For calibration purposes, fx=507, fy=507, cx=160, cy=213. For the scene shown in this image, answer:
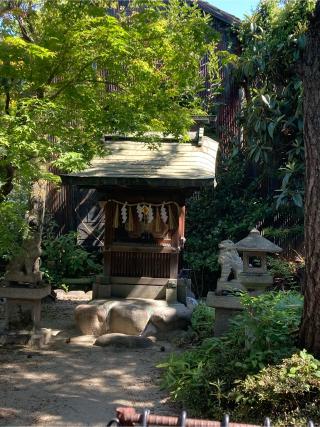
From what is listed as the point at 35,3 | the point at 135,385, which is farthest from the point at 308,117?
the point at 35,3

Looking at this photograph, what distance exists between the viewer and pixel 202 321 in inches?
358

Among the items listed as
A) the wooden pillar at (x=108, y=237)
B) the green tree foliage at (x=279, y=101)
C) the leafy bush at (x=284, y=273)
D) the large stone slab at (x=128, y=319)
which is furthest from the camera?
the green tree foliage at (x=279, y=101)

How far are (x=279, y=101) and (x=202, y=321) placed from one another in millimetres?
7202

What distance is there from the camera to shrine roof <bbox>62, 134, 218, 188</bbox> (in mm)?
9125

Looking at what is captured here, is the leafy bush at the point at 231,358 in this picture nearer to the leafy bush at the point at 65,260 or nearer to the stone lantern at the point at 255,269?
the stone lantern at the point at 255,269

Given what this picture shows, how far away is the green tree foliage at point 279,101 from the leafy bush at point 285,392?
26.1 feet

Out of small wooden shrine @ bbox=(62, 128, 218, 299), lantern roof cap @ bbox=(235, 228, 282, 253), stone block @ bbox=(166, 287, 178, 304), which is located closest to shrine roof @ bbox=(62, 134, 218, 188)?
small wooden shrine @ bbox=(62, 128, 218, 299)

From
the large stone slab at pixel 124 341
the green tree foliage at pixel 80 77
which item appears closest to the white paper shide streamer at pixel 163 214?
the green tree foliage at pixel 80 77

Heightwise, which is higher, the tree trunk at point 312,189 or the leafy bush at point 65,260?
the tree trunk at point 312,189

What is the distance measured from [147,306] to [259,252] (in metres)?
2.66

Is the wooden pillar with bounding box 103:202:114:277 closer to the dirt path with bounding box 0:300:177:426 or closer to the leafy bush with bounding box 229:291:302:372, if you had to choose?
the dirt path with bounding box 0:300:177:426

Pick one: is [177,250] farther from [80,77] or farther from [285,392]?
[285,392]

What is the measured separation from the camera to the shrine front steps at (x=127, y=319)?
29.5 ft

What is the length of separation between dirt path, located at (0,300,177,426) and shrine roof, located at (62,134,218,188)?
285cm
